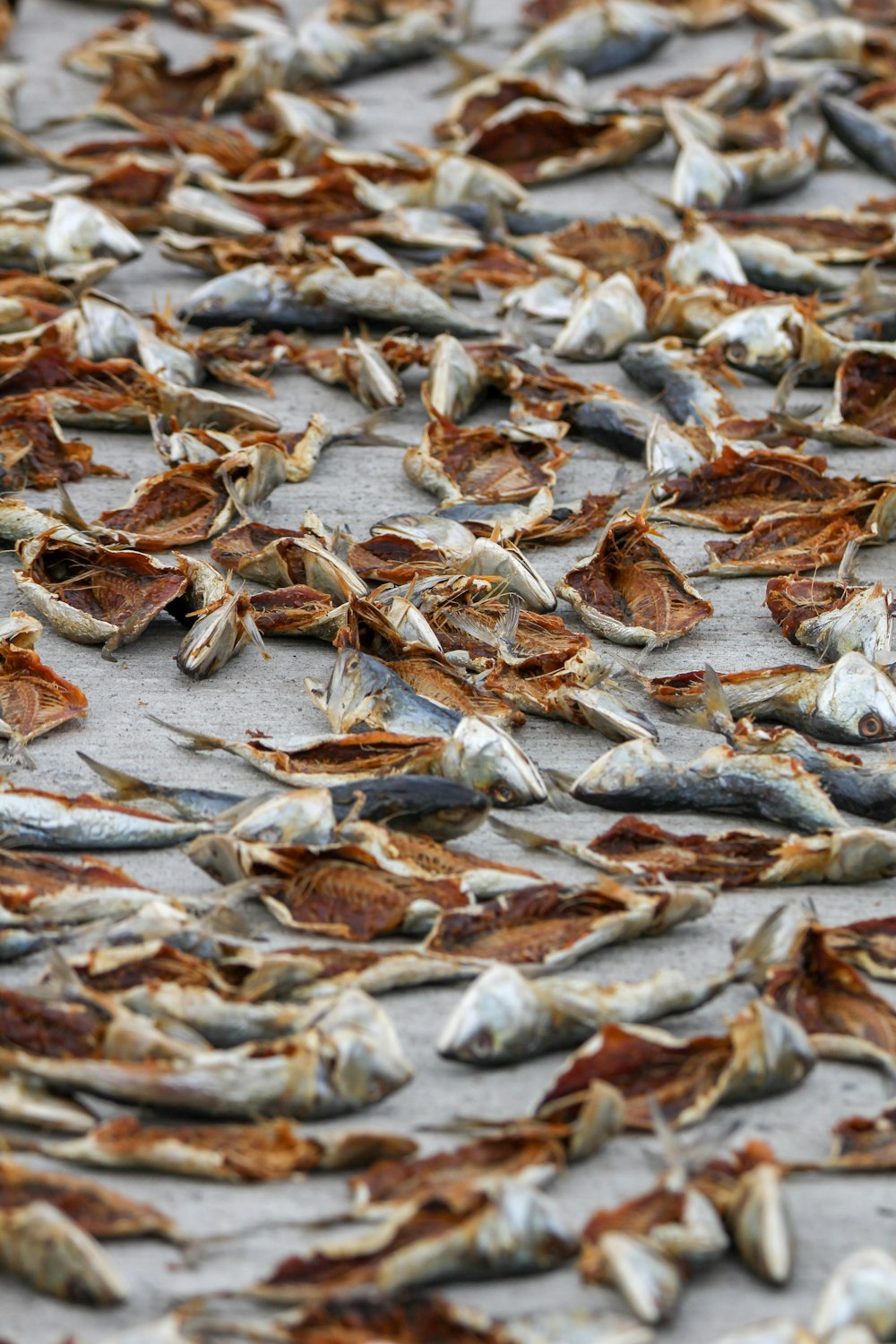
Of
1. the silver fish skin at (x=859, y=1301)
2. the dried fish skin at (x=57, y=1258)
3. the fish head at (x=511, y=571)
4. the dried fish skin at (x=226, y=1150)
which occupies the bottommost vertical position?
the fish head at (x=511, y=571)

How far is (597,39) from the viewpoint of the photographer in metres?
7.01

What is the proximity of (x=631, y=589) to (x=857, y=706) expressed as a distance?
0.73 m

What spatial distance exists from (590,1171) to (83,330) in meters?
3.29

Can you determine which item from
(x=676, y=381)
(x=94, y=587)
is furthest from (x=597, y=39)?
(x=94, y=587)

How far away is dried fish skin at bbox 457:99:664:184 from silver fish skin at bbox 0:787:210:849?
398cm

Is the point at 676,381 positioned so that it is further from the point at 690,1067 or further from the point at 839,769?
the point at 690,1067

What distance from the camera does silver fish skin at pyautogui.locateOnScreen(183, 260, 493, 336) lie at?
495 centimetres

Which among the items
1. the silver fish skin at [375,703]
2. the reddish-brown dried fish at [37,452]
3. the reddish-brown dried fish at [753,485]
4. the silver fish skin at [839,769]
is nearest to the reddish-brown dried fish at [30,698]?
the silver fish skin at [375,703]

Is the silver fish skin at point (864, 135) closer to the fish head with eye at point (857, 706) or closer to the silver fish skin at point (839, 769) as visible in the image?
the fish head with eye at point (857, 706)

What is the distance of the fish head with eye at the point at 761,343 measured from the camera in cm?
480

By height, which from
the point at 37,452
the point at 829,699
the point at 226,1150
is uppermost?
the point at 226,1150

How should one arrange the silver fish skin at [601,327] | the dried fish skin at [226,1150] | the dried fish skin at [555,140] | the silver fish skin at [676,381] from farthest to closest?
the dried fish skin at [555,140], the silver fish skin at [601,327], the silver fish skin at [676,381], the dried fish skin at [226,1150]

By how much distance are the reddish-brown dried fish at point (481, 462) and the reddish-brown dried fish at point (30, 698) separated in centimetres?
124

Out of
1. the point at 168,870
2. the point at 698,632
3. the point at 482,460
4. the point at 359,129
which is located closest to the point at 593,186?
the point at 359,129
